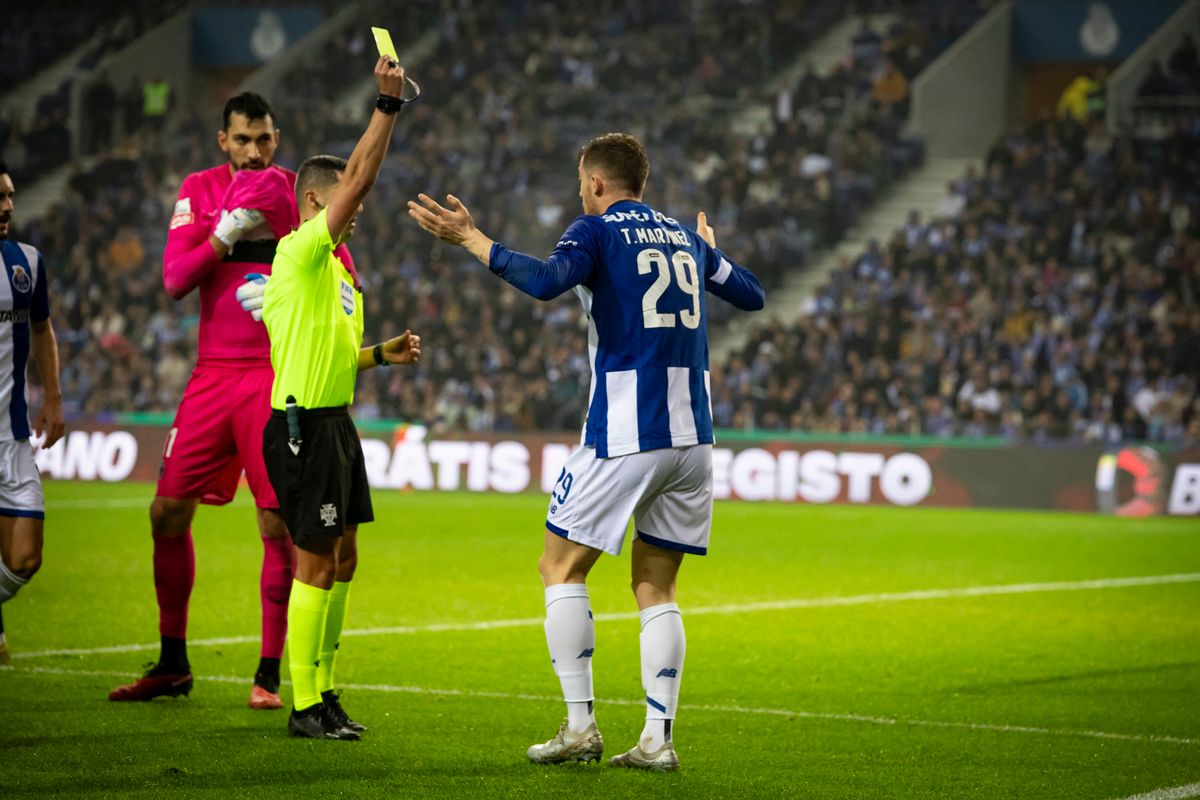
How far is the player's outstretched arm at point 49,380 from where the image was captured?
7.38 metres

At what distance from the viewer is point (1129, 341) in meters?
22.7

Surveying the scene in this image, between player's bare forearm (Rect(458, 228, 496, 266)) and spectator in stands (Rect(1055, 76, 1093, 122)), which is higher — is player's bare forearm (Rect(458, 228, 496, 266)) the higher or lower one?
the lower one

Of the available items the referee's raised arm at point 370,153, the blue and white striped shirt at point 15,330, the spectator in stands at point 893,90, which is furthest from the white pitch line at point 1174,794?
the spectator in stands at point 893,90

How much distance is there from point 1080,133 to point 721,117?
270 inches

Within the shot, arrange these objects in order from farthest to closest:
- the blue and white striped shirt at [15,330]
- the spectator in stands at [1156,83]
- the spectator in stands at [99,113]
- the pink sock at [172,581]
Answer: the spectator in stands at [99,113], the spectator in stands at [1156,83], the pink sock at [172,581], the blue and white striped shirt at [15,330]

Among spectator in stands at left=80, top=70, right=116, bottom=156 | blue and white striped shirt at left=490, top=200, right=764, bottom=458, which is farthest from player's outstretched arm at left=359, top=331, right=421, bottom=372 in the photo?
spectator in stands at left=80, top=70, right=116, bottom=156

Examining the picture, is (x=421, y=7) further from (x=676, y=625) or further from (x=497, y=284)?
(x=676, y=625)

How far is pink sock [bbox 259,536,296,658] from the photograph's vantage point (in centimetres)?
693

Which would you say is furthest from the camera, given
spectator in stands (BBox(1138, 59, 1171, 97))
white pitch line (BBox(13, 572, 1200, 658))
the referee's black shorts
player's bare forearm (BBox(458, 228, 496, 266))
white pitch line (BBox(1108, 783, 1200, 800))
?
spectator in stands (BBox(1138, 59, 1171, 97))

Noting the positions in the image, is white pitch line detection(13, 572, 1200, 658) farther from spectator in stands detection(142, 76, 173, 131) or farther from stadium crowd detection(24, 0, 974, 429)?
spectator in stands detection(142, 76, 173, 131)

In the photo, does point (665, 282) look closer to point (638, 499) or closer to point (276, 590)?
point (638, 499)

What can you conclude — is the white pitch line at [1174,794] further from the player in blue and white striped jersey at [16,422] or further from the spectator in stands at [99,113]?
the spectator in stands at [99,113]

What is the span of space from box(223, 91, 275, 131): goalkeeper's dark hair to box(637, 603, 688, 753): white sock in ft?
9.13

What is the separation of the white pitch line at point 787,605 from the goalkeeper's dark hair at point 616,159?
3986 millimetres
